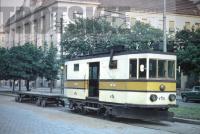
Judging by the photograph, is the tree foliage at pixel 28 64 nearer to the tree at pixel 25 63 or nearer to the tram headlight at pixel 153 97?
the tree at pixel 25 63

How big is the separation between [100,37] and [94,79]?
1897 centimetres

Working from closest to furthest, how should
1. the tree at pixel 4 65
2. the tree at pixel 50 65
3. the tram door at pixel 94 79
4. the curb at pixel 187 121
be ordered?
1. the curb at pixel 187 121
2. the tram door at pixel 94 79
3. the tree at pixel 50 65
4. the tree at pixel 4 65

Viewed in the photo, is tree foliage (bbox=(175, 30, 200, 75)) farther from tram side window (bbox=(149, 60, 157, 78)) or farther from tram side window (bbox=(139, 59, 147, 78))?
tram side window (bbox=(139, 59, 147, 78))

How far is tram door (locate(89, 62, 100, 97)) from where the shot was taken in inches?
860

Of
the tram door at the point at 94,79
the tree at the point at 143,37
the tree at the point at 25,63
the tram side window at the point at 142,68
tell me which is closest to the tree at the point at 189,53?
the tree at the point at 143,37

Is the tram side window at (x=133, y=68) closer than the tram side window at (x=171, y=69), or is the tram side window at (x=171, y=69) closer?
the tram side window at (x=133, y=68)

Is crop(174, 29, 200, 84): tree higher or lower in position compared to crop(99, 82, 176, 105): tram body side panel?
higher

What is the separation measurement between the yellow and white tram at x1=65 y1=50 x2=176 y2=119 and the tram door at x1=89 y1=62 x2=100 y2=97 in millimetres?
452

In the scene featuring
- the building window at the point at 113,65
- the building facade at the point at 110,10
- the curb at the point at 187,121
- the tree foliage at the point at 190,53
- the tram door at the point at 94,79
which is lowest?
the curb at the point at 187,121

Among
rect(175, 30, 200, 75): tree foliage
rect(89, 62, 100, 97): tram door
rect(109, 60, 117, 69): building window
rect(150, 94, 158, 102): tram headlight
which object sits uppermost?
rect(175, 30, 200, 75): tree foliage

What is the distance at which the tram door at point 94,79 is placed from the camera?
21844 millimetres

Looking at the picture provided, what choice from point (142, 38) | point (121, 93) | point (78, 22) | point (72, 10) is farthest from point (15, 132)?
point (72, 10)

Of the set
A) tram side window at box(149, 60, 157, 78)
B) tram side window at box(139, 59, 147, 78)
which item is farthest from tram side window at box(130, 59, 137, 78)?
tram side window at box(149, 60, 157, 78)

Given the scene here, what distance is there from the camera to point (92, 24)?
4603cm
